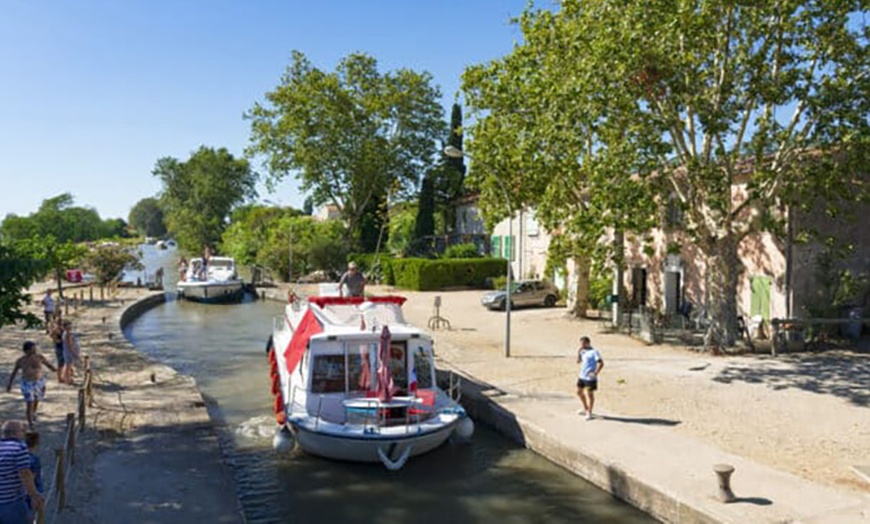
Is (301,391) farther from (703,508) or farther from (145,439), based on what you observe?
(703,508)

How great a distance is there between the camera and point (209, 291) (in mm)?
39688

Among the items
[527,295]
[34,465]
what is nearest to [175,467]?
[34,465]

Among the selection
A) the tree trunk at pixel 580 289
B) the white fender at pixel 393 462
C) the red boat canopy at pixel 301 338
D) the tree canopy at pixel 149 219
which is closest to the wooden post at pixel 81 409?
the red boat canopy at pixel 301 338

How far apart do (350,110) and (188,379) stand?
112ft

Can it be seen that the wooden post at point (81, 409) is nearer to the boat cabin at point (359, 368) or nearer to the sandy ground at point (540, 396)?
the sandy ground at point (540, 396)

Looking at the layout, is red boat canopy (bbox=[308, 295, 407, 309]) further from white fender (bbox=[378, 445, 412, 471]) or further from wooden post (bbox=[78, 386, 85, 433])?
wooden post (bbox=[78, 386, 85, 433])

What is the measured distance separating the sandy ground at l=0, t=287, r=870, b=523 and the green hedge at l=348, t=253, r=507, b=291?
16917mm

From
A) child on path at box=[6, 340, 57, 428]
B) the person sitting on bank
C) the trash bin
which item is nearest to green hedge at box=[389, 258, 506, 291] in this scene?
the person sitting on bank

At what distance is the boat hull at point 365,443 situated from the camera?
463 inches

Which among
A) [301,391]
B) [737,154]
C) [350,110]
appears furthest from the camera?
[350,110]

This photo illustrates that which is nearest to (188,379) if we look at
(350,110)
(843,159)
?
(843,159)

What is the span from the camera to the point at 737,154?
61.2ft

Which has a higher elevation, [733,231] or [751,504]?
[733,231]

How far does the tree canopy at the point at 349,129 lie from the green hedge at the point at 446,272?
10.5 metres
